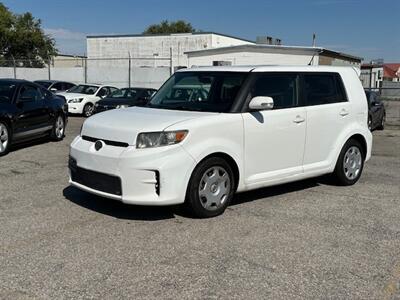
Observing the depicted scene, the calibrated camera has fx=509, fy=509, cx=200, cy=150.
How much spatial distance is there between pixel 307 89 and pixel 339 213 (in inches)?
69.0

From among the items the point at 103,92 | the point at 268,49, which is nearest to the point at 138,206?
the point at 103,92

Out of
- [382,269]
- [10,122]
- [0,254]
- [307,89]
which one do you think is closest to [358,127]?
[307,89]

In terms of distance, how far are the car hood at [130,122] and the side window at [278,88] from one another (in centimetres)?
87

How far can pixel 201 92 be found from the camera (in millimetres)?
6512

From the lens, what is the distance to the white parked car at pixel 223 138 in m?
5.38

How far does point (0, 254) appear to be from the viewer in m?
4.62

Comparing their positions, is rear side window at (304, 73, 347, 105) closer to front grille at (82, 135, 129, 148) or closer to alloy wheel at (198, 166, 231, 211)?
alloy wheel at (198, 166, 231, 211)

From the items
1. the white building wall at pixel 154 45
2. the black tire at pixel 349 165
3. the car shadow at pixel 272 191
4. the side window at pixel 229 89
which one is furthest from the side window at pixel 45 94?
the white building wall at pixel 154 45

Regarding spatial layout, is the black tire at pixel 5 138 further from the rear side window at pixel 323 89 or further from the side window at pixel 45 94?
the rear side window at pixel 323 89

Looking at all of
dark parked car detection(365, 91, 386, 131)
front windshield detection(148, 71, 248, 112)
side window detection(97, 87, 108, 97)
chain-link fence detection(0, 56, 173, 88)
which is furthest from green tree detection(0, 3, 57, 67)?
front windshield detection(148, 71, 248, 112)

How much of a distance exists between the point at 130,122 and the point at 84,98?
51.8ft

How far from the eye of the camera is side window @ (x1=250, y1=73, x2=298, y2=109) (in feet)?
20.8

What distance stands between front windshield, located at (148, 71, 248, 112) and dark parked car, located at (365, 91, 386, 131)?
10134 mm

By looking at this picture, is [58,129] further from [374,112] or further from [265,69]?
[374,112]
